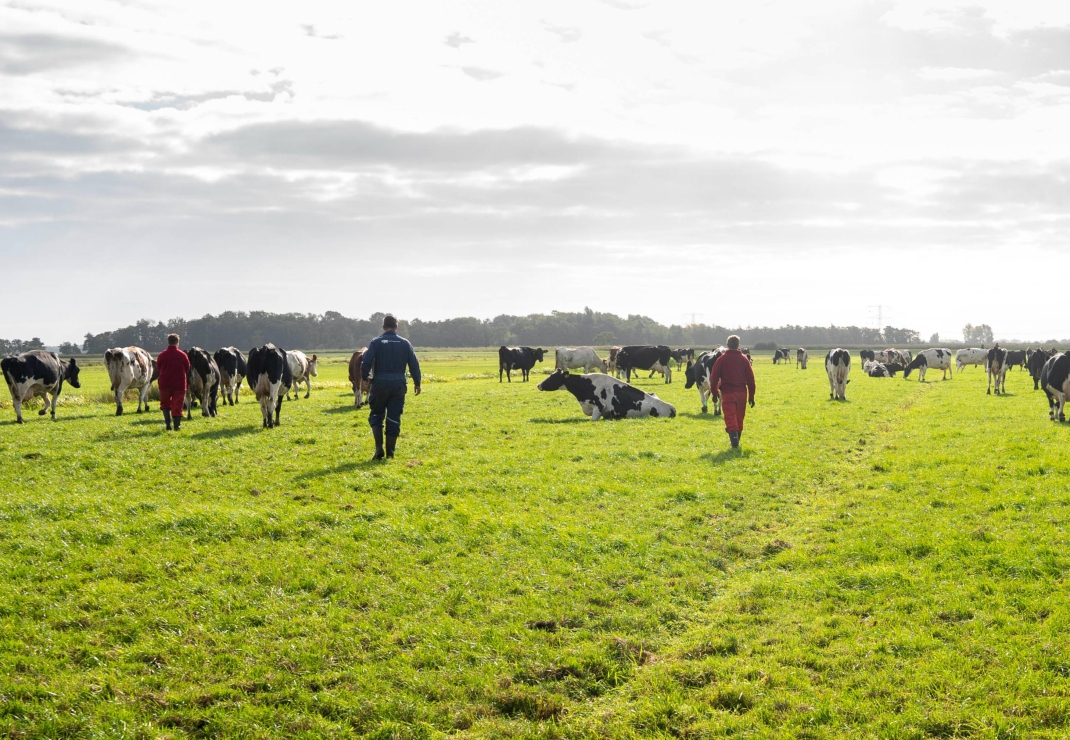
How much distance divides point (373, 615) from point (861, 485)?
1004cm

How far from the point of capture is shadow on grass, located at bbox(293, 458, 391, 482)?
45.5ft

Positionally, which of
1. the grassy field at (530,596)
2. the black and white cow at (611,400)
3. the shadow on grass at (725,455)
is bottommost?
the grassy field at (530,596)

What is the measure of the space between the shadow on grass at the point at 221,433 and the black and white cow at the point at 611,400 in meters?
9.74

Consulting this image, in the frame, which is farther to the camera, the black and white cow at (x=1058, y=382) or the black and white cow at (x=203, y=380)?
the black and white cow at (x=203, y=380)

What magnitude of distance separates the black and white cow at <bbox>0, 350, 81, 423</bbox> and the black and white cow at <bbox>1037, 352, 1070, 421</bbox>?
31.3 metres

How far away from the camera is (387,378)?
51.1ft

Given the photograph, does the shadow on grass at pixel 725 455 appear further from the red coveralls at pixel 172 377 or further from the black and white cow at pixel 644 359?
the black and white cow at pixel 644 359

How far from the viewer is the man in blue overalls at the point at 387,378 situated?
15570 millimetres

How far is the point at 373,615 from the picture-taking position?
299 inches

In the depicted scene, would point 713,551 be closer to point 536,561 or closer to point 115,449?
point 536,561

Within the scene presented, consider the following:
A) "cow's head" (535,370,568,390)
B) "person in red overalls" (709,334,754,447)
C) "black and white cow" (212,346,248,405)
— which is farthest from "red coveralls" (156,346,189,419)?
"person in red overalls" (709,334,754,447)

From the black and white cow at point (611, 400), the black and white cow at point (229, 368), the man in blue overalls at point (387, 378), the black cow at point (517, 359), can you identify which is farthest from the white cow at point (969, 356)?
the man in blue overalls at point (387, 378)

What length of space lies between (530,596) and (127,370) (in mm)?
23032

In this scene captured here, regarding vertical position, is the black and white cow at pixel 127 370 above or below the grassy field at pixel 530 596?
above
